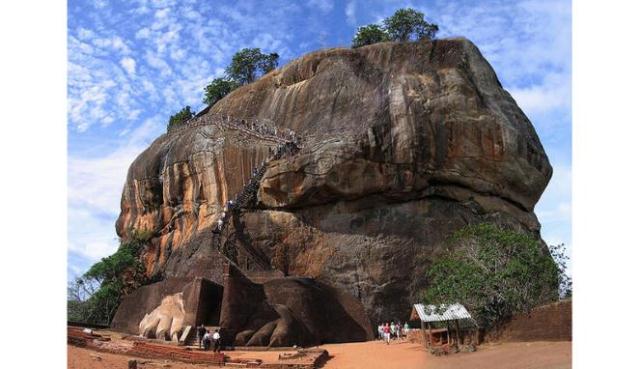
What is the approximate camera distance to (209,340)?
21.2m

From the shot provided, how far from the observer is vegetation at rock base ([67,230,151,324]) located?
1281 inches

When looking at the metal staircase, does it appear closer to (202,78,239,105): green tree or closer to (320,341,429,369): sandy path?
(320,341,429,369): sandy path

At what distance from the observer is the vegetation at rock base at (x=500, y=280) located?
19.4m

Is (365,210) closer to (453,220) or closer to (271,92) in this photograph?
(453,220)

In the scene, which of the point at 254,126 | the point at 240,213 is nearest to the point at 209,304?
the point at 240,213

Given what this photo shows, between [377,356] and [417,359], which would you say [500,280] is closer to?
[417,359]

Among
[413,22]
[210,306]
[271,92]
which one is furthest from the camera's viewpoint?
[413,22]

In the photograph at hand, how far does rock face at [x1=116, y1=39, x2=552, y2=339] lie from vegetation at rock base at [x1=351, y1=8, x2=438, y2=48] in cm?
738

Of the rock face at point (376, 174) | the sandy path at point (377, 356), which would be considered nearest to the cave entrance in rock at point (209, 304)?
the rock face at point (376, 174)

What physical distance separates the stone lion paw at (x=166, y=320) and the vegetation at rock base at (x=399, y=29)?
72.9 ft

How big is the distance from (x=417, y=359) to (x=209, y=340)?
22.3 ft

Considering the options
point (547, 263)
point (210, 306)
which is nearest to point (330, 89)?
point (210, 306)

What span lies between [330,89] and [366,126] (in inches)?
176

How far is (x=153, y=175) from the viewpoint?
3712cm
